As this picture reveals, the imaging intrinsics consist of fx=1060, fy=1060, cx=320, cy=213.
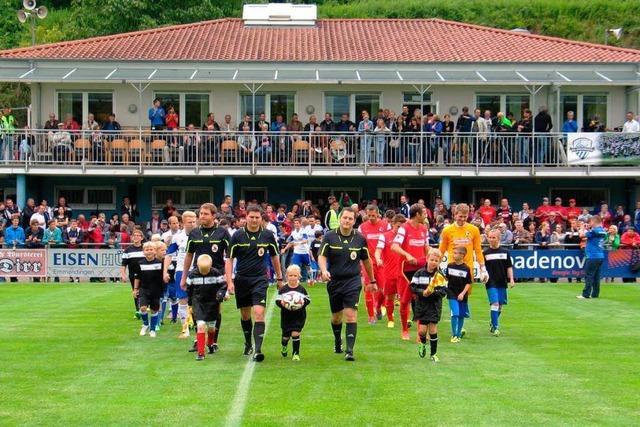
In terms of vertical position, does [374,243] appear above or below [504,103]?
below

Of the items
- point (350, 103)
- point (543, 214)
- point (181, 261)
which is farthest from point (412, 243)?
point (350, 103)

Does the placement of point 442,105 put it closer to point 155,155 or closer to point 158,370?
point 155,155

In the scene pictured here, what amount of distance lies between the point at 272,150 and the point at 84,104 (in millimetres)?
7802

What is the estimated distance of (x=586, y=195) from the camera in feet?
128

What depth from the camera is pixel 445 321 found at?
63.4ft

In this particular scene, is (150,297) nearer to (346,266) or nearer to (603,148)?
(346,266)

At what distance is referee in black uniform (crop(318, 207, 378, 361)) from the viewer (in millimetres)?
14273

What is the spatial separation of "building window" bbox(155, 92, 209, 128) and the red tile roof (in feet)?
4.67

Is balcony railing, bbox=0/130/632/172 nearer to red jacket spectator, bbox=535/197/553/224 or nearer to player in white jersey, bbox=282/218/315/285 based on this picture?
red jacket spectator, bbox=535/197/553/224

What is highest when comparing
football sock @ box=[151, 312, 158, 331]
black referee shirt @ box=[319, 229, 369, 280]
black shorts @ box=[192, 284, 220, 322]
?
black referee shirt @ box=[319, 229, 369, 280]

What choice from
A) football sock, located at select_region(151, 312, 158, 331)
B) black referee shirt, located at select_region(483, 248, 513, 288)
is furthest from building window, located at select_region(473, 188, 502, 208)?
football sock, located at select_region(151, 312, 158, 331)

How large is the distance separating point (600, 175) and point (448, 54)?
784 cm

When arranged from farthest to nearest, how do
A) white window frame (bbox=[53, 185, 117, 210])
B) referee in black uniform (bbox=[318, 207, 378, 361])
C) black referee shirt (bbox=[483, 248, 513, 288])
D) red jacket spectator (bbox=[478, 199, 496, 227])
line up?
white window frame (bbox=[53, 185, 117, 210]) < red jacket spectator (bbox=[478, 199, 496, 227]) < black referee shirt (bbox=[483, 248, 513, 288]) < referee in black uniform (bbox=[318, 207, 378, 361])

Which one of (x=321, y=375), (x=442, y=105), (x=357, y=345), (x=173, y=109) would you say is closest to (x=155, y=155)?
(x=173, y=109)
